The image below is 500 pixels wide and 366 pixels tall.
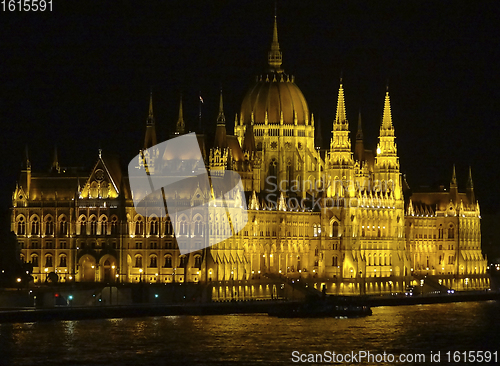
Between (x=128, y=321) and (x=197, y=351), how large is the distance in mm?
20754

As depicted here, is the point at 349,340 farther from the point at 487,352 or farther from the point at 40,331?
the point at 40,331

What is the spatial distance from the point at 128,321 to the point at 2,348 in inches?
889

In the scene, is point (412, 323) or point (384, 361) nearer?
point (384, 361)

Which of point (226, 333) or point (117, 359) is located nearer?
point (117, 359)

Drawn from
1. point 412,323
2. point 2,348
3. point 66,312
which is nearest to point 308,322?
point 412,323

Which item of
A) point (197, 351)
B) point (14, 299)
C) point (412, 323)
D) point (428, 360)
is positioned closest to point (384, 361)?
point (428, 360)

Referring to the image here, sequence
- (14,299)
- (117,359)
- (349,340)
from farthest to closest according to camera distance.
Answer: (14,299), (349,340), (117,359)

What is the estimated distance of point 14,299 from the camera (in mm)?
194125

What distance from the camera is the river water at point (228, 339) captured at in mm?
167500

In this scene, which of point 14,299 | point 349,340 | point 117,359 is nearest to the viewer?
point 117,359

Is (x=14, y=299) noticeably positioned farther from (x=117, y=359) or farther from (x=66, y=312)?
(x=117, y=359)

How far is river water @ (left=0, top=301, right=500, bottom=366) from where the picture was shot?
168 metres

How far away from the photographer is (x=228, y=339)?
586 feet

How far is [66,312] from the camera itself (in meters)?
191
